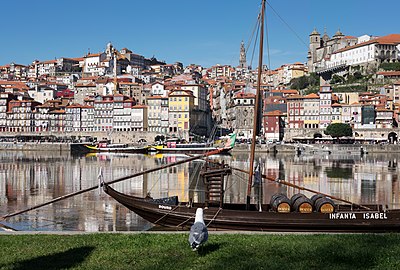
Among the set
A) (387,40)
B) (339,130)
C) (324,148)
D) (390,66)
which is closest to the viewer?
(324,148)

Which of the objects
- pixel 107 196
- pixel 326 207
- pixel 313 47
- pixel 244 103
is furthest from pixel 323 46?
pixel 326 207

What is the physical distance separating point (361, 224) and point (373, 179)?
22.3 metres

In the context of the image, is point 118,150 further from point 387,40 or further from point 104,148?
point 387,40

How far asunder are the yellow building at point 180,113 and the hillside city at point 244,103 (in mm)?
188

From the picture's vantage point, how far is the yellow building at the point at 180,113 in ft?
320

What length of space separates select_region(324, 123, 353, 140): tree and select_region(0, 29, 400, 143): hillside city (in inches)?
176

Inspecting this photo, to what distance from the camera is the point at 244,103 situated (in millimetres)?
102500

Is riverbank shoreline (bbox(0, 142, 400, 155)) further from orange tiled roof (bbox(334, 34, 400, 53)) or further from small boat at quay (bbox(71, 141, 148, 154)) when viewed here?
orange tiled roof (bbox(334, 34, 400, 53))

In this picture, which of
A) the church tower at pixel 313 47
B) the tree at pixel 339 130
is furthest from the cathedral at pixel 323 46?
the tree at pixel 339 130

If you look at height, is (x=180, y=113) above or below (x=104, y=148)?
above

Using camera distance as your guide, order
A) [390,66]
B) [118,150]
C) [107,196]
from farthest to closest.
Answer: [390,66] < [118,150] < [107,196]

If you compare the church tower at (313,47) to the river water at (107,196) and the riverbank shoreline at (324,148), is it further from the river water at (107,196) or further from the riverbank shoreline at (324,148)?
the river water at (107,196)

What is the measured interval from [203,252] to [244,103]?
9446 centimetres

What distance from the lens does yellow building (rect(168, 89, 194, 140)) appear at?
97625 millimetres
